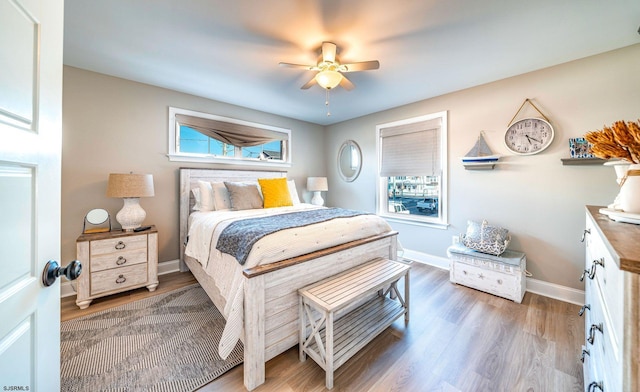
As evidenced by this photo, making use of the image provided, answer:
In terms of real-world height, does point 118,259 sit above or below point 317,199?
A: below

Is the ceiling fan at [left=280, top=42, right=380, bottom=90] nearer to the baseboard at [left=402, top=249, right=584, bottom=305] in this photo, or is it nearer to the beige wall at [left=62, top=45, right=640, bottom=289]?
the beige wall at [left=62, top=45, right=640, bottom=289]

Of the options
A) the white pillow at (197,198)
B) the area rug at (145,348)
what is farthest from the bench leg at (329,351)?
the white pillow at (197,198)

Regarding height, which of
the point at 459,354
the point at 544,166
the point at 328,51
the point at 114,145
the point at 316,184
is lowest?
the point at 459,354

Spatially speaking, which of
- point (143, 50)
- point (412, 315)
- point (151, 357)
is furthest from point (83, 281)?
point (412, 315)

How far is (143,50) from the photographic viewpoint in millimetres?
2223

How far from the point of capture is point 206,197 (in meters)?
3.06

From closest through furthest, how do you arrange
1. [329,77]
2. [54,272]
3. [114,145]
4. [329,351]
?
[54,272] < [329,351] < [329,77] < [114,145]

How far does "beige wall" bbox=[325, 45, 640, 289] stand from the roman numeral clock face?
0.07m

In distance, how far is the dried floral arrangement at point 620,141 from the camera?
1.02m

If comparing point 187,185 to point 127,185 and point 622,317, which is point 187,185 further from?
point 622,317

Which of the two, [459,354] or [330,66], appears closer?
[459,354]

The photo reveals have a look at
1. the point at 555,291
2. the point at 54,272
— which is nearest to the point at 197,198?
the point at 54,272

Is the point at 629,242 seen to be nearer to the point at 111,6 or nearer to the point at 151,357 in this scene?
the point at 151,357

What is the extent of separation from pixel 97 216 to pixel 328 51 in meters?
3.07
